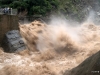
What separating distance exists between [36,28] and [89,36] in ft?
15.7

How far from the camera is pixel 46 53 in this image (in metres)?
13.5

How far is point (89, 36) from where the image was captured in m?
18.6

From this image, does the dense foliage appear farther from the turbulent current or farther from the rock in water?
the rock in water

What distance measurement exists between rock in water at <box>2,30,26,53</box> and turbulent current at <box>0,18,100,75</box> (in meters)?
0.47

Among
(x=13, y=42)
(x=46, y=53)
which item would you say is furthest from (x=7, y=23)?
(x=46, y=53)

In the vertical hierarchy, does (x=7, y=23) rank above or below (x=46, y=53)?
above

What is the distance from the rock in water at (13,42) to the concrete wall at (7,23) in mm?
353

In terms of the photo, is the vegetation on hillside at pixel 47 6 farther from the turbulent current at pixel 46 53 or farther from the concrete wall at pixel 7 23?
the concrete wall at pixel 7 23

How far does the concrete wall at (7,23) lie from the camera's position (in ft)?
49.7

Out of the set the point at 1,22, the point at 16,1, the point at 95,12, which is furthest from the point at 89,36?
the point at 95,12

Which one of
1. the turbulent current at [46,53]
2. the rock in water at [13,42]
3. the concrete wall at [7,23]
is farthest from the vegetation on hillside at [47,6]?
the rock in water at [13,42]

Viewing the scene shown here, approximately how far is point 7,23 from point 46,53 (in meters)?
3.97

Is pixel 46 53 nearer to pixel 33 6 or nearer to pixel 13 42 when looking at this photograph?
pixel 13 42

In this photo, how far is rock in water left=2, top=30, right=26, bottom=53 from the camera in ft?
45.7
